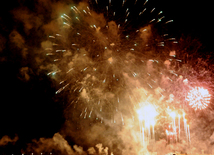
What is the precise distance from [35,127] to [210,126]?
19.8 m

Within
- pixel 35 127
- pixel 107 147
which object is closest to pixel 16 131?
pixel 35 127

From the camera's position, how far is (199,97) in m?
14.2

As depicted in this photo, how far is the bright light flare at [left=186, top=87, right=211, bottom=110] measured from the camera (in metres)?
13.9

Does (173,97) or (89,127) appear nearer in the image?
(173,97)

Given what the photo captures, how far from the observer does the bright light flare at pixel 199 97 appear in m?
13.9

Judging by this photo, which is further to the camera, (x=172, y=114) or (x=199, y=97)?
(x=172, y=114)

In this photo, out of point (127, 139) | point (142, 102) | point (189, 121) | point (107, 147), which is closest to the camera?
point (142, 102)

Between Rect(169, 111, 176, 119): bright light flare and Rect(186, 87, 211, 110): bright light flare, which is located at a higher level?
Rect(186, 87, 211, 110): bright light flare

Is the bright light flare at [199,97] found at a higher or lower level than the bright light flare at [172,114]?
higher

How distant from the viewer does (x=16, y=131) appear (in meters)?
23.8

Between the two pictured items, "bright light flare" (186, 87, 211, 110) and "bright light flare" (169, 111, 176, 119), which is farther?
"bright light flare" (169, 111, 176, 119)

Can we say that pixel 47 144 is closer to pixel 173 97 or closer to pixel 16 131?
pixel 16 131

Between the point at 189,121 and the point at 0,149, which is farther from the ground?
the point at 189,121

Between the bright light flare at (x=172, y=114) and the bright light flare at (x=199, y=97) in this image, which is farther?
the bright light flare at (x=172, y=114)
